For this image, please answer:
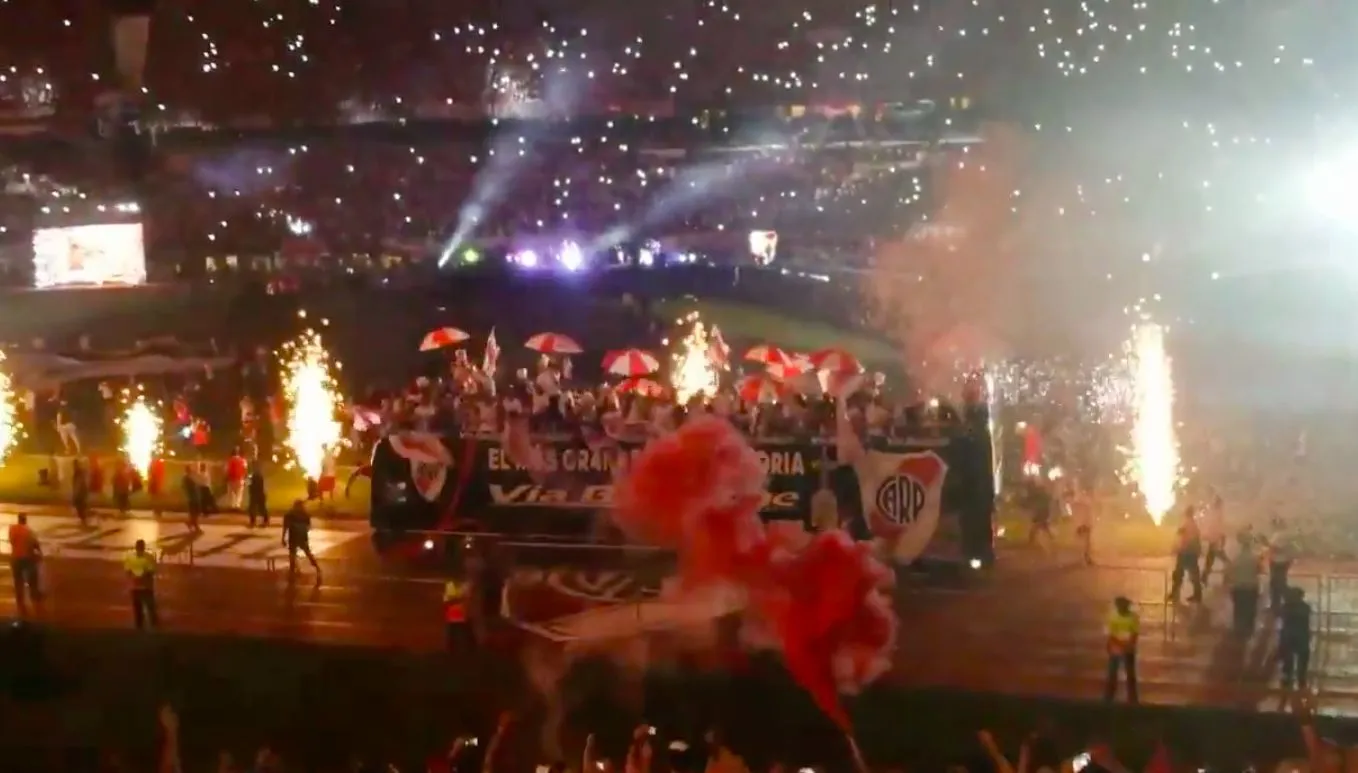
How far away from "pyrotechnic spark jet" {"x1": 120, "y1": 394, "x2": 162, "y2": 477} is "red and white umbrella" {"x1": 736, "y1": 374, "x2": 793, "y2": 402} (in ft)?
22.3

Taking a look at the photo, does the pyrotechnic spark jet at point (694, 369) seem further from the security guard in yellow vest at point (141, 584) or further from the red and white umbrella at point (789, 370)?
the security guard in yellow vest at point (141, 584)

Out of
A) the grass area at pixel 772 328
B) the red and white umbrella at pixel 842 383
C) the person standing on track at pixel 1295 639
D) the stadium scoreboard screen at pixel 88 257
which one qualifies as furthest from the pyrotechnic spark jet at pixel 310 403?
the person standing on track at pixel 1295 639

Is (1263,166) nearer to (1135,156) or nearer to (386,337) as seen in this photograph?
(1135,156)

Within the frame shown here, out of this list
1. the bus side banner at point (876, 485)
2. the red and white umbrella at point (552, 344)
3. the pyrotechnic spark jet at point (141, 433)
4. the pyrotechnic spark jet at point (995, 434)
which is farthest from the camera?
the red and white umbrella at point (552, 344)

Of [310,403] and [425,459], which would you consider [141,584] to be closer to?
[425,459]

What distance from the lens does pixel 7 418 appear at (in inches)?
645

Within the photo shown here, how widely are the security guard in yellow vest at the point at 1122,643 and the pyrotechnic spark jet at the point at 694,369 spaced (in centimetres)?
852

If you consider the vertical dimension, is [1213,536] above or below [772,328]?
below

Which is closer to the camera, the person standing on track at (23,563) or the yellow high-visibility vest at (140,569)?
the yellow high-visibility vest at (140,569)

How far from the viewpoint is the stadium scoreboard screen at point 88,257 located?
73.5 ft

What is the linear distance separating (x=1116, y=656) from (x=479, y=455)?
559 cm

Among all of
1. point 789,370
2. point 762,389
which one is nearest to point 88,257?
point 789,370

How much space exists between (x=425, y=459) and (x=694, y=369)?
345 inches

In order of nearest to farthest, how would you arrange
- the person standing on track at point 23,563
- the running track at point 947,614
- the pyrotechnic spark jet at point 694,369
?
the running track at point 947,614
the person standing on track at point 23,563
the pyrotechnic spark jet at point 694,369
